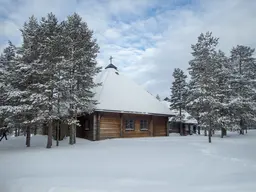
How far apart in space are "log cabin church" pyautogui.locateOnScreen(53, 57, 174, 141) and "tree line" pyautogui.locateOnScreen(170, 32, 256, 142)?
4.42 meters

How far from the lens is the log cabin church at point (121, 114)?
2275cm

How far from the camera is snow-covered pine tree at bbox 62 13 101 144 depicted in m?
18.6

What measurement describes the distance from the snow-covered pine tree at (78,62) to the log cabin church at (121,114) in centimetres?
255

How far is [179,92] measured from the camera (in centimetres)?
3553

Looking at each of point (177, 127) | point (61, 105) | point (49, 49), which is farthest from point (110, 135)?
point (177, 127)

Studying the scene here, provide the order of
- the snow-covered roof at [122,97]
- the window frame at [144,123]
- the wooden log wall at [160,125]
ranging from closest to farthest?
the snow-covered roof at [122,97], the window frame at [144,123], the wooden log wall at [160,125]

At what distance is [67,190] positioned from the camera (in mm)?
6863

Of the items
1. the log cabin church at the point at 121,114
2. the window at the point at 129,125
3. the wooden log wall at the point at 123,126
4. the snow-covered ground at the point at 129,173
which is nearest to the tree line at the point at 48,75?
the log cabin church at the point at 121,114

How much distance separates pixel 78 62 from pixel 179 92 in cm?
2096

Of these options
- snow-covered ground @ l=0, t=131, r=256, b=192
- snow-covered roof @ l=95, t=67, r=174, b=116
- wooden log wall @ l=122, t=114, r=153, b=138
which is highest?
snow-covered roof @ l=95, t=67, r=174, b=116

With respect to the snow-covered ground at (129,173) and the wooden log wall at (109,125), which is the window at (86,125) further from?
the snow-covered ground at (129,173)

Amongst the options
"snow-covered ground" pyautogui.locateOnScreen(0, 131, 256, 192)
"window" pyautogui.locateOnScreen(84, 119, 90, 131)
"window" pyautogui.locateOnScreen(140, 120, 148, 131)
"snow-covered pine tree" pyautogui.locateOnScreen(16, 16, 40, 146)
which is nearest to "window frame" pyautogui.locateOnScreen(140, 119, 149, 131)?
"window" pyautogui.locateOnScreen(140, 120, 148, 131)

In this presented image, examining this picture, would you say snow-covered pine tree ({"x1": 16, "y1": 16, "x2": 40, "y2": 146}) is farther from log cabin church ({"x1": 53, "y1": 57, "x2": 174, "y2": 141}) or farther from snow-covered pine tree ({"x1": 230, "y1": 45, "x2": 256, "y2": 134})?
snow-covered pine tree ({"x1": 230, "y1": 45, "x2": 256, "y2": 134})

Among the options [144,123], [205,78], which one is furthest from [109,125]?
[205,78]
